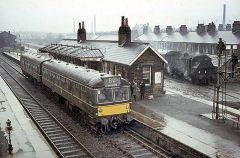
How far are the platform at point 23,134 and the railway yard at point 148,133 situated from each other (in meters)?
0.16

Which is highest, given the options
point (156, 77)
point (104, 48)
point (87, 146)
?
point (104, 48)

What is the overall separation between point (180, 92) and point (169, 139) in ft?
49.5

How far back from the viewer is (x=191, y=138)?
16703mm

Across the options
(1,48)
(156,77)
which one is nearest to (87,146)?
(156,77)

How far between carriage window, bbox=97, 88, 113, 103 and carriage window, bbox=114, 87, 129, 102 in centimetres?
36

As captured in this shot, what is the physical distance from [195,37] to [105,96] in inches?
1656

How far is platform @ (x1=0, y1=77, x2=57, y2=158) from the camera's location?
14981 millimetres

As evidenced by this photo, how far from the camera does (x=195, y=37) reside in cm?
5659

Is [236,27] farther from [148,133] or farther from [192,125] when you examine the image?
[148,133]

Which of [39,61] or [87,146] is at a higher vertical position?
[39,61]

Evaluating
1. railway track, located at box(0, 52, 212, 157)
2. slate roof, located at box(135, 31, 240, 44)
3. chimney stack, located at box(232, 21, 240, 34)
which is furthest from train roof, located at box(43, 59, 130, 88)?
chimney stack, located at box(232, 21, 240, 34)

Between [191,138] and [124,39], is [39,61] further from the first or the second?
[191,138]

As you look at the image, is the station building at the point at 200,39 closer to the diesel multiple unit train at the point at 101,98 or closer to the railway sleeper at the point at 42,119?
the diesel multiple unit train at the point at 101,98

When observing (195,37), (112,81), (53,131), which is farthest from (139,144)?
(195,37)
